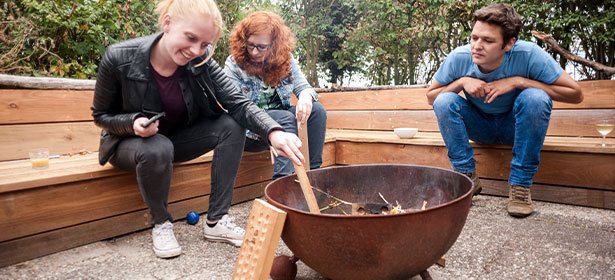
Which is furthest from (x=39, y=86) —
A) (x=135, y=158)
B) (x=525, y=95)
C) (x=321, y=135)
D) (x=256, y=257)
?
(x=525, y=95)

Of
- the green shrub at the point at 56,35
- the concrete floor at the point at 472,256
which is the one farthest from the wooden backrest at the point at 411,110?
the green shrub at the point at 56,35

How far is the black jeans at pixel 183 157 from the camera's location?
146 cm

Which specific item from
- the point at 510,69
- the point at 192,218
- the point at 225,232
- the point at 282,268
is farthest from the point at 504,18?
the point at 192,218

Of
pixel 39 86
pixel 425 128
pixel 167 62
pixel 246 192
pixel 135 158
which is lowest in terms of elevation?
pixel 246 192

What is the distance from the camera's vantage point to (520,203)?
1878 mm

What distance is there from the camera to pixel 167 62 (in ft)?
5.04

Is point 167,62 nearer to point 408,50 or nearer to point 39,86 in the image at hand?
point 39,86

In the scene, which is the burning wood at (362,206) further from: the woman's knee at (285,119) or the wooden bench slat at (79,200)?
the wooden bench slat at (79,200)

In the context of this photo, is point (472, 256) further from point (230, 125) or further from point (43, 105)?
point (43, 105)

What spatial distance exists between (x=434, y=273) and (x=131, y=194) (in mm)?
1378

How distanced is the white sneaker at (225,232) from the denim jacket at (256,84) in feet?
1.88

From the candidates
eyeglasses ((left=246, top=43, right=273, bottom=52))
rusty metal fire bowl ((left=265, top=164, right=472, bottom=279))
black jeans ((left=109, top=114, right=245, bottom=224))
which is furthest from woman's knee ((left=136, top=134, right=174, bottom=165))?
eyeglasses ((left=246, top=43, right=273, bottom=52))

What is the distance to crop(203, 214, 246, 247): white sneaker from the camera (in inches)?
63.8

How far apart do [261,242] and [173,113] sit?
0.91m
